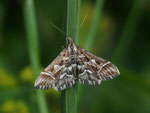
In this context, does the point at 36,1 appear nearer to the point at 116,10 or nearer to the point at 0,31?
the point at 0,31

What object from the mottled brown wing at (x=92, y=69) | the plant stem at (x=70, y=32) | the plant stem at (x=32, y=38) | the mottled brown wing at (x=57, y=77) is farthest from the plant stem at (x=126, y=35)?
the plant stem at (x=70, y=32)

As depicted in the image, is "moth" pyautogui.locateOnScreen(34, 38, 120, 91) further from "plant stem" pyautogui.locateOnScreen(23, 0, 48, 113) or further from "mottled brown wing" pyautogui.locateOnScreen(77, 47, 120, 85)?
"plant stem" pyautogui.locateOnScreen(23, 0, 48, 113)

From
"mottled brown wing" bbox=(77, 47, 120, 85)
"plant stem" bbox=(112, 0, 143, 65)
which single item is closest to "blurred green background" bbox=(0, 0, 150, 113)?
"plant stem" bbox=(112, 0, 143, 65)

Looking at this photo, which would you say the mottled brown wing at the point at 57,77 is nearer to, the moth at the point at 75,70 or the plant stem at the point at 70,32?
the moth at the point at 75,70

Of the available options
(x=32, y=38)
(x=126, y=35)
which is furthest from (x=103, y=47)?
(x=32, y=38)

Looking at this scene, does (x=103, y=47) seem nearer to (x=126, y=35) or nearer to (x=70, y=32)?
(x=126, y=35)

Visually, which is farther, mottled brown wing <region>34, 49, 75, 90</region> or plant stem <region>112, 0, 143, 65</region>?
plant stem <region>112, 0, 143, 65</region>

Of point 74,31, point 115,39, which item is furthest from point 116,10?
point 74,31
